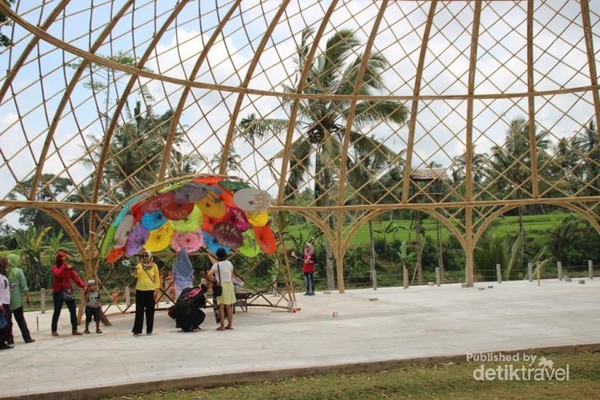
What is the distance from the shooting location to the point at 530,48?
2381cm

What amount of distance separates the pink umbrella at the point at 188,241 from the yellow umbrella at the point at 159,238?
57 centimetres

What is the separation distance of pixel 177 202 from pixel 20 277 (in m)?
5.06

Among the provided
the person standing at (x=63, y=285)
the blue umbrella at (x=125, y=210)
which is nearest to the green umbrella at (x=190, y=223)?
the blue umbrella at (x=125, y=210)

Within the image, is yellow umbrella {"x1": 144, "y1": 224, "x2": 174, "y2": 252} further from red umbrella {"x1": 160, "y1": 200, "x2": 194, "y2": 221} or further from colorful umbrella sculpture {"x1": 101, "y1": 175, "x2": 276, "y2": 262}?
red umbrella {"x1": 160, "y1": 200, "x2": 194, "y2": 221}

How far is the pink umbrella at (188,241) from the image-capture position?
20.9 metres

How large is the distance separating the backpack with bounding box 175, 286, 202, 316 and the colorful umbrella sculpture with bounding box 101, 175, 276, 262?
2.31m

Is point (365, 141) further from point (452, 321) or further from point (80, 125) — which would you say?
point (452, 321)

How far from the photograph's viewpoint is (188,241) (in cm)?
2098

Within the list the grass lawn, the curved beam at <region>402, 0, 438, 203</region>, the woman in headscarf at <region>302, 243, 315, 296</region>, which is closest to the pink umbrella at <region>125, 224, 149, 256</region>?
the woman in headscarf at <region>302, 243, 315, 296</region>

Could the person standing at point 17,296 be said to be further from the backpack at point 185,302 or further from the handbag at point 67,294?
the backpack at point 185,302

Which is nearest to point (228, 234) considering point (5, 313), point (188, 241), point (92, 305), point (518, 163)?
point (188, 241)

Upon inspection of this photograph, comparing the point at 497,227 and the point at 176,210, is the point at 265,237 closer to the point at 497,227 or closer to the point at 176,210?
the point at 176,210

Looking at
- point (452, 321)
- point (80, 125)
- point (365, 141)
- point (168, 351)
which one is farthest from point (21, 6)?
point (365, 141)

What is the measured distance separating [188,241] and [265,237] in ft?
7.98
